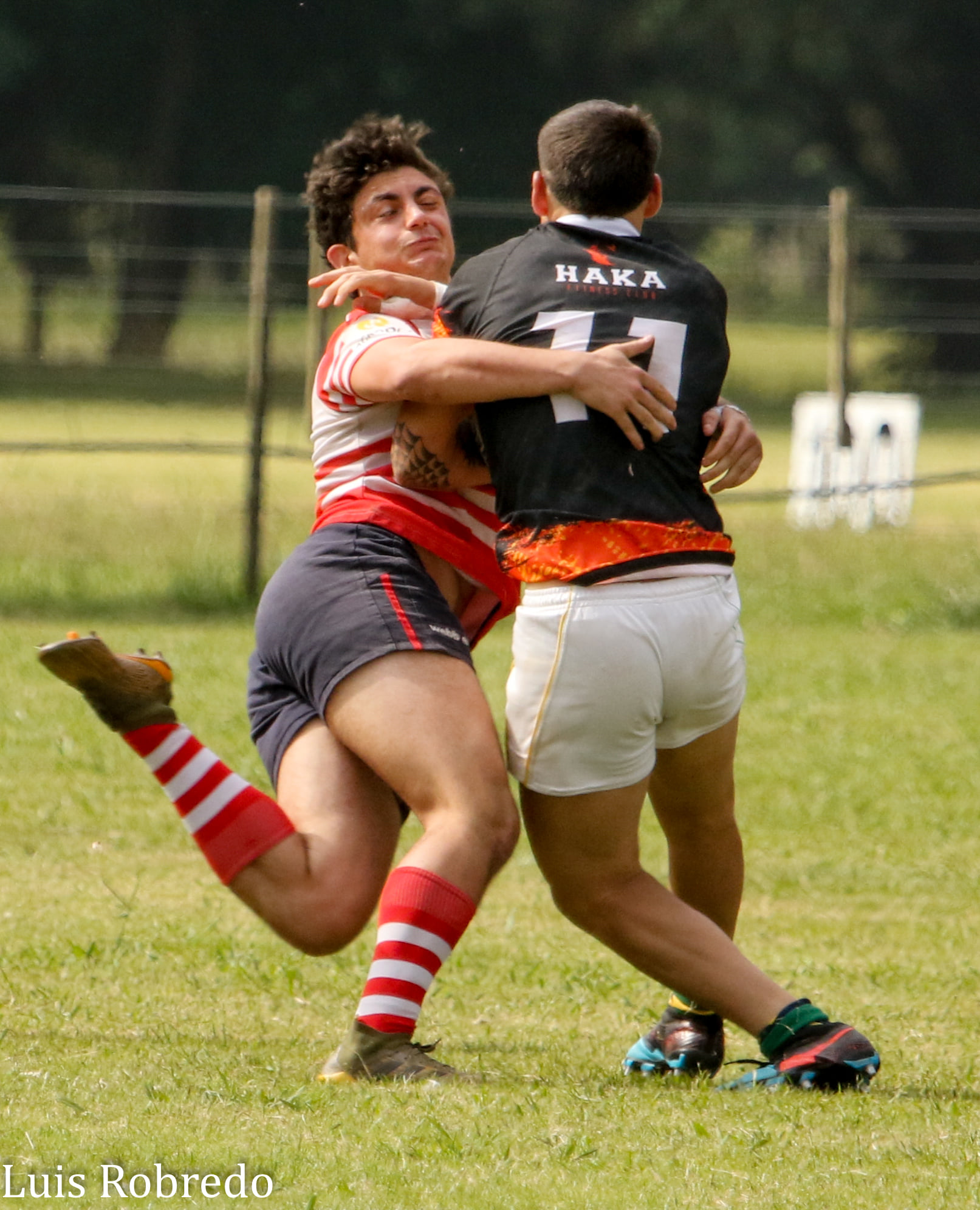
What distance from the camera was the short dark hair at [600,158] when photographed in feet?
12.4

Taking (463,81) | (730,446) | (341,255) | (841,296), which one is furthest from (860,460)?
(463,81)

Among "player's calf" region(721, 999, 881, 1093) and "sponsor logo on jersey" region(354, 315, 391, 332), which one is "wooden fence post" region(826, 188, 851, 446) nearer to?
"sponsor logo on jersey" region(354, 315, 391, 332)

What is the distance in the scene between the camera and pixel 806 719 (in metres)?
8.59

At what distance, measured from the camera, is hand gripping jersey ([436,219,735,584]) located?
12.2 ft

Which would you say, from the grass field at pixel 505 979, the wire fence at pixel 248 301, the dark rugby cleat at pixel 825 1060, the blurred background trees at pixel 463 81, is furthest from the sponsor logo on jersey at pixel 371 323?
the blurred background trees at pixel 463 81

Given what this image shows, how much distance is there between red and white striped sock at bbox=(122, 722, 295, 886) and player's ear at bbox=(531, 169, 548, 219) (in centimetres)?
125

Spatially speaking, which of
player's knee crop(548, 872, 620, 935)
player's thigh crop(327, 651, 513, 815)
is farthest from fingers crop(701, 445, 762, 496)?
player's knee crop(548, 872, 620, 935)

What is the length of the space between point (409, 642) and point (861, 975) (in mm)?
1953

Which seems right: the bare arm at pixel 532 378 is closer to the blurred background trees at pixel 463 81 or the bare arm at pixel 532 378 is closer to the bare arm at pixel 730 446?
the bare arm at pixel 730 446

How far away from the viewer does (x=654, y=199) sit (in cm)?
395

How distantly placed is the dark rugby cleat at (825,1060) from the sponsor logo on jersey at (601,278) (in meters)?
1.48

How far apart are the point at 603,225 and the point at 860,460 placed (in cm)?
984

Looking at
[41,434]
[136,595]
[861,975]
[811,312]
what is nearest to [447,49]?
[811,312]

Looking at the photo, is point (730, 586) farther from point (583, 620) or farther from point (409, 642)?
point (409, 642)
